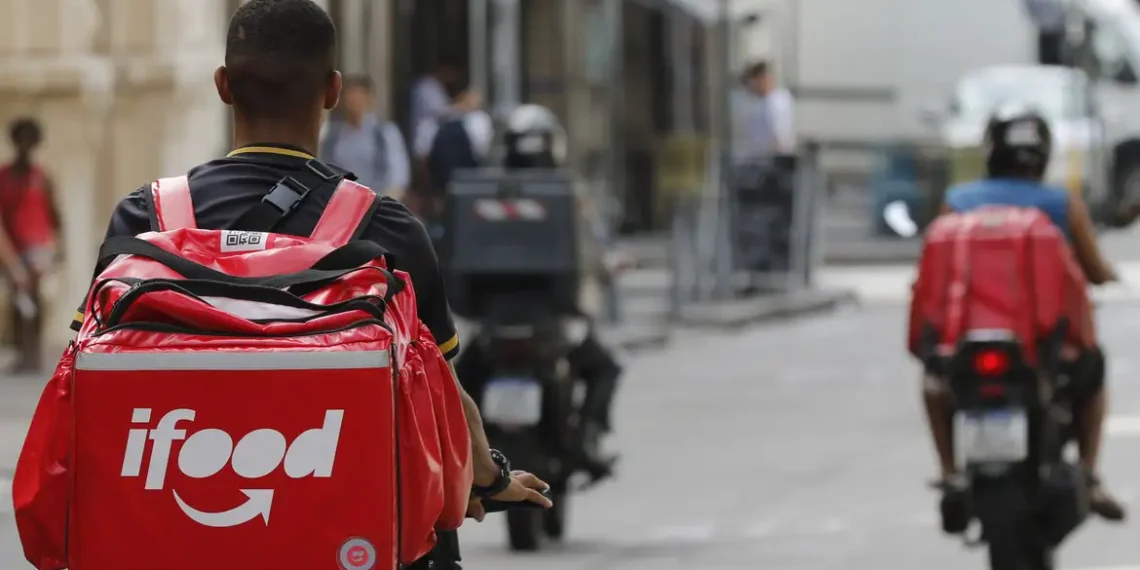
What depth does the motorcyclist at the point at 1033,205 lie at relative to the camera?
8586 mm

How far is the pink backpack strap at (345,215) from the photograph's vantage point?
3.98 meters

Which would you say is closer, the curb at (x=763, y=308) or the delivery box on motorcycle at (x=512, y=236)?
the delivery box on motorcycle at (x=512, y=236)

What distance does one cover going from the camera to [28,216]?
16.7 metres

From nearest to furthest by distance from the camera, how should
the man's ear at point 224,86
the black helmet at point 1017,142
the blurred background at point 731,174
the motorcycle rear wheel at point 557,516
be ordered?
1. the man's ear at point 224,86
2. the black helmet at point 1017,142
3. the motorcycle rear wheel at point 557,516
4. the blurred background at point 731,174

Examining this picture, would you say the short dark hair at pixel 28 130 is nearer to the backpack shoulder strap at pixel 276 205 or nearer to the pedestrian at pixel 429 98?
the pedestrian at pixel 429 98

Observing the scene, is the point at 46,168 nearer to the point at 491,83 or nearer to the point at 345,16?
the point at 345,16

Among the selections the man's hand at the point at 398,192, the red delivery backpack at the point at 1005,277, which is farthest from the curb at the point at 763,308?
the red delivery backpack at the point at 1005,277

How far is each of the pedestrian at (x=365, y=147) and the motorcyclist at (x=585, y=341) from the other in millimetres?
6539

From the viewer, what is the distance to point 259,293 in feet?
12.4

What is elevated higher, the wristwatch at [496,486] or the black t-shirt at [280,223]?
the black t-shirt at [280,223]

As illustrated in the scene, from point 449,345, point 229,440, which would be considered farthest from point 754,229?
point 229,440

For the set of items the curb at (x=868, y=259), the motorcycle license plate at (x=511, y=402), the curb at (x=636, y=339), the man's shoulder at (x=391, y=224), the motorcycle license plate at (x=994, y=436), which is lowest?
the curb at (x=868, y=259)

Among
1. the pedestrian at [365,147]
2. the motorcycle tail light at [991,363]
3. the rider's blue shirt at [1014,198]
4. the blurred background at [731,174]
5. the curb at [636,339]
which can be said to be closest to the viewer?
the motorcycle tail light at [991,363]

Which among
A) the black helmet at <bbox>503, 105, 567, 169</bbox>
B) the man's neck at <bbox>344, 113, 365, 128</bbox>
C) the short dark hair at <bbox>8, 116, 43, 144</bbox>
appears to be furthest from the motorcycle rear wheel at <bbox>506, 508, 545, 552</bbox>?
the man's neck at <bbox>344, 113, 365, 128</bbox>
